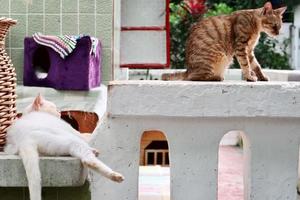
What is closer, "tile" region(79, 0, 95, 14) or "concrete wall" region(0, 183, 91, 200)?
"concrete wall" region(0, 183, 91, 200)

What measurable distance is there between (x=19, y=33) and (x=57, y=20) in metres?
0.25

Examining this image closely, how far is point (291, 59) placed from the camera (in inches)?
368

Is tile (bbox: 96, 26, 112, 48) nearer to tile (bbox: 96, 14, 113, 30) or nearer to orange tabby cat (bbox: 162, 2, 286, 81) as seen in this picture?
tile (bbox: 96, 14, 113, 30)

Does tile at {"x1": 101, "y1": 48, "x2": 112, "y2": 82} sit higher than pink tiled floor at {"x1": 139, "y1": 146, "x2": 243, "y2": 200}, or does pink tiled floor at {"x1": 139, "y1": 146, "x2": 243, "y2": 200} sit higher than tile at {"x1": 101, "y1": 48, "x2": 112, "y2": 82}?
tile at {"x1": 101, "y1": 48, "x2": 112, "y2": 82}

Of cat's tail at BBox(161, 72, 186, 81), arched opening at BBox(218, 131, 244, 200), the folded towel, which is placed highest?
the folded towel

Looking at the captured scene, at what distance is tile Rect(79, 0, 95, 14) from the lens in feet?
11.5

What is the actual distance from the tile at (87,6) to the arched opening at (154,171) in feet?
3.65

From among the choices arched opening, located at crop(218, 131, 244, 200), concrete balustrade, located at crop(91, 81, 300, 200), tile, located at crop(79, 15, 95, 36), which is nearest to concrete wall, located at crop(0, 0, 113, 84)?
tile, located at crop(79, 15, 95, 36)

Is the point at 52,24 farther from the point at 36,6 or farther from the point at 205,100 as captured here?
the point at 205,100

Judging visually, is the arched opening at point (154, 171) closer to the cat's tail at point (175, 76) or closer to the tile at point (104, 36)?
the cat's tail at point (175, 76)

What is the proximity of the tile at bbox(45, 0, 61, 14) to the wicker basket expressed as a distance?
154 centimetres

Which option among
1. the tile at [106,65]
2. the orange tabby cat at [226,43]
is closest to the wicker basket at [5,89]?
the orange tabby cat at [226,43]

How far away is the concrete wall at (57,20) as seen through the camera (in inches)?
137

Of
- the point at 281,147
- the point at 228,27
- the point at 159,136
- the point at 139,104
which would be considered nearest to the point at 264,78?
the point at 228,27
